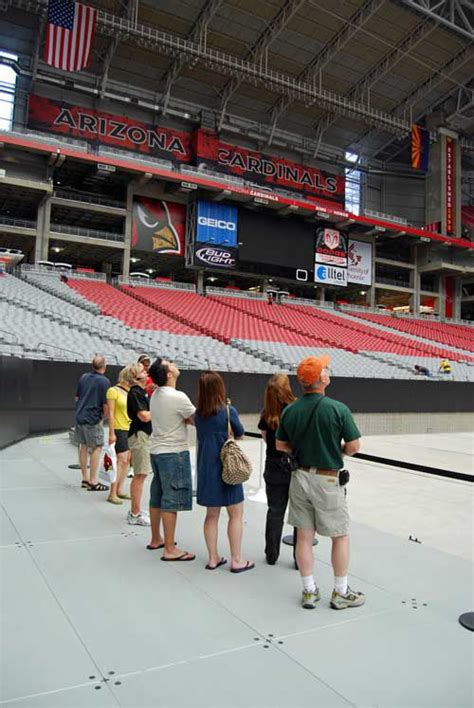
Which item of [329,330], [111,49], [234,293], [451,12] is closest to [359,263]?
[234,293]

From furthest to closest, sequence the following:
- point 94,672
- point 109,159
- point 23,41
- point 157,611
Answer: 1. point 23,41
2. point 109,159
3. point 157,611
4. point 94,672

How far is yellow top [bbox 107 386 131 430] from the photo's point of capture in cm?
558

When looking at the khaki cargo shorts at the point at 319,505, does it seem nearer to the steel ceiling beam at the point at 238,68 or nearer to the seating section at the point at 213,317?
the seating section at the point at 213,317

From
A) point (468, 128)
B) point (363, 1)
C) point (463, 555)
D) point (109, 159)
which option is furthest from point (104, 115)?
point (463, 555)

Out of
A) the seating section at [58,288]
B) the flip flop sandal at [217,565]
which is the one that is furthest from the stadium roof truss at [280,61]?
the flip flop sandal at [217,565]

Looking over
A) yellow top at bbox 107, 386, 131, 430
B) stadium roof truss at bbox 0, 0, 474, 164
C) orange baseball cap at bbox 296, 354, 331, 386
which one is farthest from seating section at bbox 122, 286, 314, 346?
orange baseball cap at bbox 296, 354, 331, 386

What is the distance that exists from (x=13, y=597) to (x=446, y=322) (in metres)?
40.4

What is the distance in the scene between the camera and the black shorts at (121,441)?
219 inches

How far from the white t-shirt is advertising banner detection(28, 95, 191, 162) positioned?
96.8 ft

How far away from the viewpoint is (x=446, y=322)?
129ft

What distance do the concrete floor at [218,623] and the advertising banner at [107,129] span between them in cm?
2903

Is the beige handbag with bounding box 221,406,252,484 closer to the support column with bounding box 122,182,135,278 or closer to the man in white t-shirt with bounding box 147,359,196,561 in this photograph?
the man in white t-shirt with bounding box 147,359,196,561

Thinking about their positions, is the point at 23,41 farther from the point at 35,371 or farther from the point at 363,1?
the point at 35,371

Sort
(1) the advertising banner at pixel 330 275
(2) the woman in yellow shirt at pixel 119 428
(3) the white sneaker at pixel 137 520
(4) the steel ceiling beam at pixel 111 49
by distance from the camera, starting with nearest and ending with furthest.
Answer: (3) the white sneaker at pixel 137 520 < (2) the woman in yellow shirt at pixel 119 428 < (4) the steel ceiling beam at pixel 111 49 < (1) the advertising banner at pixel 330 275
